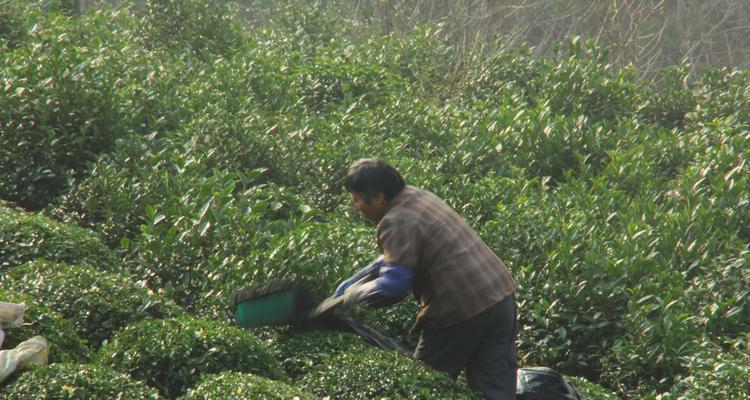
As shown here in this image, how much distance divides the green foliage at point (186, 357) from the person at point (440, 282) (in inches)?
19.9

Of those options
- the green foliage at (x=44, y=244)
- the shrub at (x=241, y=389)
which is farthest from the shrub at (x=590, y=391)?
the green foliage at (x=44, y=244)

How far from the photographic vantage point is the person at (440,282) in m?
4.97

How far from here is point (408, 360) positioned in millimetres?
5020

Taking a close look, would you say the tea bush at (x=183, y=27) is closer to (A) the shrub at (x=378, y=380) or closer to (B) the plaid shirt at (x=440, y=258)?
(B) the plaid shirt at (x=440, y=258)

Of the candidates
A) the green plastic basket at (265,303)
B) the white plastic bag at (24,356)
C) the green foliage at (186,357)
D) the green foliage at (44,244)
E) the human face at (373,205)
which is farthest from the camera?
the green foliage at (44,244)

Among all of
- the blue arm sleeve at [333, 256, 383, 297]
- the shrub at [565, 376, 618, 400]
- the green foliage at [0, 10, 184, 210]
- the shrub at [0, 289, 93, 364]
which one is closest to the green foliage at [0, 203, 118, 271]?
the shrub at [0, 289, 93, 364]

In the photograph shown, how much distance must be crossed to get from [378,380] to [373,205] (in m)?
0.81

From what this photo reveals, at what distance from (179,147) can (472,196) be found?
227 cm

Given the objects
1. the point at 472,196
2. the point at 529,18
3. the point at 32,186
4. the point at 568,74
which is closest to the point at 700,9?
the point at 529,18

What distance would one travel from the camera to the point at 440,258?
200 inches

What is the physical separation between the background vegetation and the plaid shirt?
345mm

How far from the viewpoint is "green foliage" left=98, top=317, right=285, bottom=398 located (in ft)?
16.0

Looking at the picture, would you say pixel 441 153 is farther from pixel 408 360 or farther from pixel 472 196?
pixel 408 360

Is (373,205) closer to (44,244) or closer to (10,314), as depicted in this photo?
(10,314)
